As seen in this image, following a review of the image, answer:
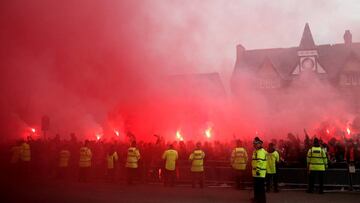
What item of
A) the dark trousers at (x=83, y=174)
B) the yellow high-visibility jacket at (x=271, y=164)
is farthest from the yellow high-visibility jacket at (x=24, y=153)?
the yellow high-visibility jacket at (x=271, y=164)

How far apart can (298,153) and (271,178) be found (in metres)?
1.34

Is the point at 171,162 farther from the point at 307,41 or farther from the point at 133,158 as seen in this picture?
the point at 307,41

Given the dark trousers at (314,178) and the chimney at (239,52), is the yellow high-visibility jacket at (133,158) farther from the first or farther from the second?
the chimney at (239,52)

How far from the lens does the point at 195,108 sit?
19031 mm

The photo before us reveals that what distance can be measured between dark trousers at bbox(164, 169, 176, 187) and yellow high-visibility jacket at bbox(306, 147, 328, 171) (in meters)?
4.24

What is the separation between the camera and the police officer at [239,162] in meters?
11.2

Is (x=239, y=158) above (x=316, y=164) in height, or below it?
above

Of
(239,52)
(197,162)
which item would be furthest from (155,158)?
(239,52)

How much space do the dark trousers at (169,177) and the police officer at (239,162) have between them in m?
2.06

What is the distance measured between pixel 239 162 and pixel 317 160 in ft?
7.24

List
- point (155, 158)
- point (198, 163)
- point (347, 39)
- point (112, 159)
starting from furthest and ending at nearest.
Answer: point (347, 39), point (155, 158), point (112, 159), point (198, 163)

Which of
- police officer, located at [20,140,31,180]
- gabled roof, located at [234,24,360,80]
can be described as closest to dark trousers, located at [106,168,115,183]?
police officer, located at [20,140,31,180]

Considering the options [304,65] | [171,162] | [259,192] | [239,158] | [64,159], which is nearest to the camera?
[259,192]

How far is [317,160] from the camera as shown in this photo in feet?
34.1
